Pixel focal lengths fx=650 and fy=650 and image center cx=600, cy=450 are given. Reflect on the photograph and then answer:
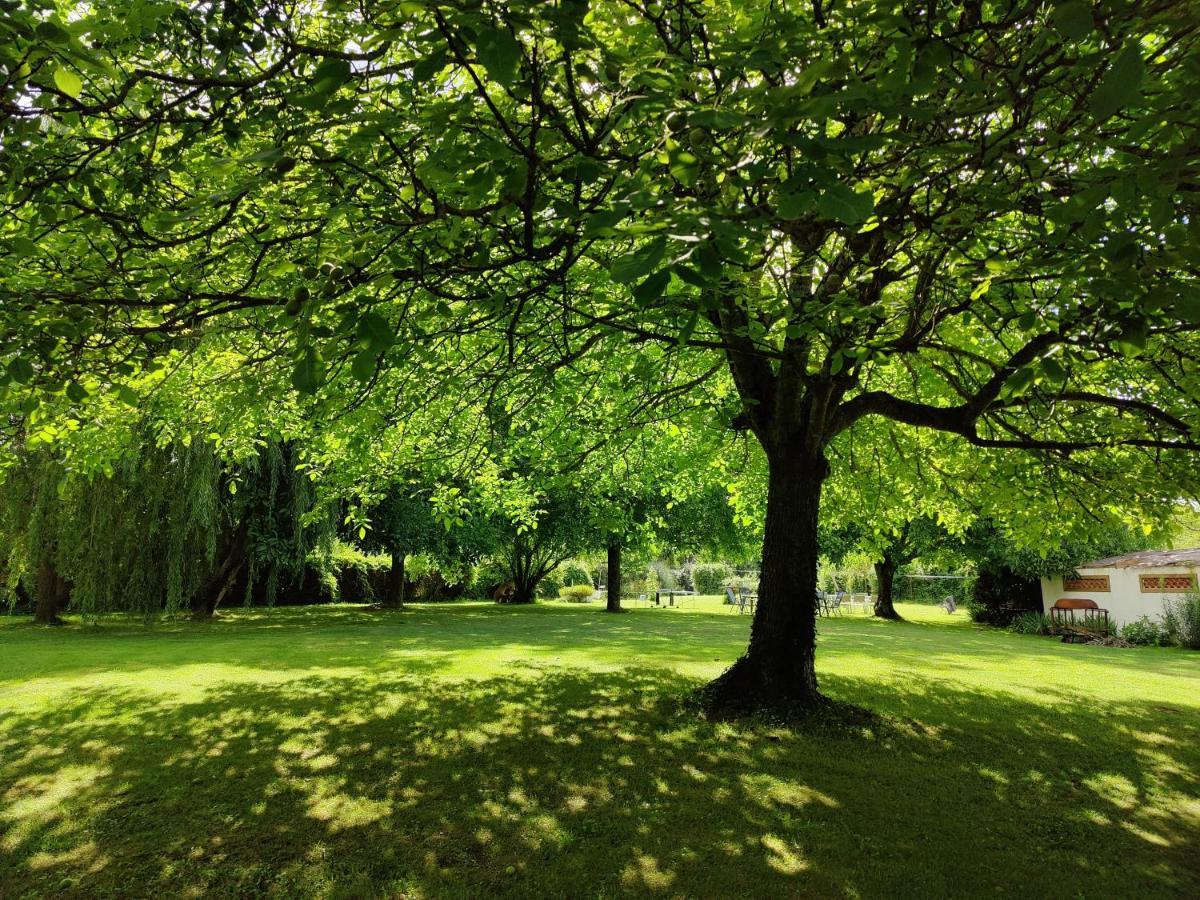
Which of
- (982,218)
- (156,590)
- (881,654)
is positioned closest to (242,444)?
(156,590)

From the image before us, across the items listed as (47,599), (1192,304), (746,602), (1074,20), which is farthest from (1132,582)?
(47,599)

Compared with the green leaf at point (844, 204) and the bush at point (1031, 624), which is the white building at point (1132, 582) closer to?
the bush at point (1031, 624)

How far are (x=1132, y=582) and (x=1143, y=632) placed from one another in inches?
104

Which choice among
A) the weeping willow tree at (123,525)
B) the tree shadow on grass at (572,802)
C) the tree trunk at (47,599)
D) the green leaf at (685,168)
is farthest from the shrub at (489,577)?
the green leaf at (685,168)

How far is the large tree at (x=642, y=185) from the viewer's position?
97.9 inches

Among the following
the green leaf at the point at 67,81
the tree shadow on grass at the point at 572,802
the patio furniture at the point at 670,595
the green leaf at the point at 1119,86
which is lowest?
the patio furniture at the point at 670,595

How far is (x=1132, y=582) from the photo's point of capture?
24.0 metres

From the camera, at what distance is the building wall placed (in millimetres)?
22797

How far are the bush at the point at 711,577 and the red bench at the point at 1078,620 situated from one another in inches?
1272

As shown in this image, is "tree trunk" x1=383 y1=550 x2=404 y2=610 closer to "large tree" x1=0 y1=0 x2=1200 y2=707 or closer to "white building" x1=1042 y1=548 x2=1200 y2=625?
"large tree" x1=0 y1=0 x2=1200 y2=707

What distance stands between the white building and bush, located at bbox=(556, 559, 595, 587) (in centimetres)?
2810

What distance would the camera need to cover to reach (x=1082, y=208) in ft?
9.21

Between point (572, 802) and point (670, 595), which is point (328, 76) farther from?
point (670, 595)

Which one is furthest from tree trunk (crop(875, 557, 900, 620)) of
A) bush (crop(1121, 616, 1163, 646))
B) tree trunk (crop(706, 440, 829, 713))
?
tree trunk (crop(706, 440, 829, 713))
